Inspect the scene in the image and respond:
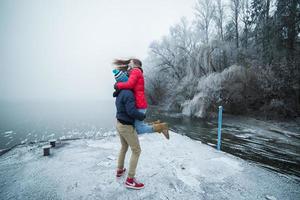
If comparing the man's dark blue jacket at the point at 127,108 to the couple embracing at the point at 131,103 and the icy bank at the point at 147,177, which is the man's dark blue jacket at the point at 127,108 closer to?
the couple embracing at the point at 131,103

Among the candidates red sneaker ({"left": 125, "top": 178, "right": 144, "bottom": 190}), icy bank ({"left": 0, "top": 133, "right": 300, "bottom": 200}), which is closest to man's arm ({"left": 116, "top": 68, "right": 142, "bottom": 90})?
red sneaker ({"left": 125, "top": 178, "right": 144, "bottom": 190})

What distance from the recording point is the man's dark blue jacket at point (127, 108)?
6.49ft

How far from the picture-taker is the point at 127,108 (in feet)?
6.50

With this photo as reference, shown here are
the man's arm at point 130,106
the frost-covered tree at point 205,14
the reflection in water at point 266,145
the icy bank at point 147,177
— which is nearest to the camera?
the man's arm at point 130,106

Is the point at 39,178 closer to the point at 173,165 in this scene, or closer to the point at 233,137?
the point at 173,165

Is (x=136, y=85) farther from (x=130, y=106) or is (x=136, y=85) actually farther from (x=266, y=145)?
(x=266, y=145)

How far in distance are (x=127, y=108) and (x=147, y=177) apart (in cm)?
137

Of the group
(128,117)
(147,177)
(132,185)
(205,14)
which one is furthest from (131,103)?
(205,14)

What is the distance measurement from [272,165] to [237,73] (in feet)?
29.4

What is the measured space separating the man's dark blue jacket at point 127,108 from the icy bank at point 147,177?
3.44 ft

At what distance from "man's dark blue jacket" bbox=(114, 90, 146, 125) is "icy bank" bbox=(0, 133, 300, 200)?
1.05 metres

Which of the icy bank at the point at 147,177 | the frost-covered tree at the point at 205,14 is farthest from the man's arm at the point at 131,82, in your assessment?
the frost-covered tree at the point at 205,14

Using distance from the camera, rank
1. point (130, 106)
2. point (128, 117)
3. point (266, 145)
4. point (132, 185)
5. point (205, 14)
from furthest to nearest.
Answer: point (205, 14) < point (266, 145) < point (132, 185) < point (128, 117) < point (130, 106)

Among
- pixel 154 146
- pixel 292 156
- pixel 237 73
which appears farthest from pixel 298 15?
pixel 154 146
